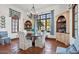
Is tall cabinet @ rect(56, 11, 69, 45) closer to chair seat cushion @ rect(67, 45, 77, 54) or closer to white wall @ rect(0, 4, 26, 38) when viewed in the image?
chair seat cushion @ rect(67, 45, 77, 54)

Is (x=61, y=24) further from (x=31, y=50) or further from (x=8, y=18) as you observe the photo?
(x=8, y=18)

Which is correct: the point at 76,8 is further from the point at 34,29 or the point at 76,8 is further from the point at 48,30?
the point at 34,29

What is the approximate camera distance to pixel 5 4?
2727 millimetres

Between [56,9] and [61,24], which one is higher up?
[56,9]

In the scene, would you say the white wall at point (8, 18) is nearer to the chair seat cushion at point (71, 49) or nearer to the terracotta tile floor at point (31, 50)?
the terracotta tile floor at point (31, 50)

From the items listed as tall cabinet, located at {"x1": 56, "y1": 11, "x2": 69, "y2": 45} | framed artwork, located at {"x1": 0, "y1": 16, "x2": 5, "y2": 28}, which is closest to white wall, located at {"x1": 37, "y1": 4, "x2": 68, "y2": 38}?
tall cabinet, located at {"x1": 56, "y1": 11, "x2": 69, "y2": 45}

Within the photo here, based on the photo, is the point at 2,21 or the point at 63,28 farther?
the point at 63,28

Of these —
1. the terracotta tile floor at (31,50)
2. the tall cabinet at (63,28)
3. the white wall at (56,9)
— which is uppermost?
the white wall at (56,9)

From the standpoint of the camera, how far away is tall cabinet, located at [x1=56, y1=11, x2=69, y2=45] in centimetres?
285

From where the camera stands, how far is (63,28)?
2971 mm

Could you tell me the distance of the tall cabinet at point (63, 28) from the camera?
2.85 meters

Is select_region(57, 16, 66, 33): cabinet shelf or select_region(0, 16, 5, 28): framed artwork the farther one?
select_region(57, 16, 66, 33): cabinet shelf

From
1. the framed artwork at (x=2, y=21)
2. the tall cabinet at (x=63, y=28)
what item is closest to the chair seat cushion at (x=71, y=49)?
the tall cabinet at (x=63, y=28)

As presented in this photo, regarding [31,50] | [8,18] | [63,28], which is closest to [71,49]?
[63,28]
